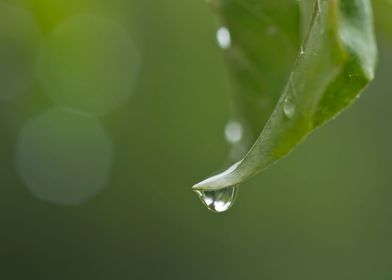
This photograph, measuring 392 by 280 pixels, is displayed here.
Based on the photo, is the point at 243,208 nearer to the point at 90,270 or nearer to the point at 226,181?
the point at 90,270

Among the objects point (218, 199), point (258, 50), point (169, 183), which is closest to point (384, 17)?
point (258, 50)

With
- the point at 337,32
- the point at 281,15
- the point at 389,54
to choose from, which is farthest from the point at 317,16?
the point at 389,54

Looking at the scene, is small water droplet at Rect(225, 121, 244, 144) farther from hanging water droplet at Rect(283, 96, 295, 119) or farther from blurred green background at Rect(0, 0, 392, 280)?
blurred green background at Rect(0, 0, 392, 280)

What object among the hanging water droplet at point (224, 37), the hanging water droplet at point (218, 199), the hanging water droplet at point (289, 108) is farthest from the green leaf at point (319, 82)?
the hanging water droplet at point (224, 37)

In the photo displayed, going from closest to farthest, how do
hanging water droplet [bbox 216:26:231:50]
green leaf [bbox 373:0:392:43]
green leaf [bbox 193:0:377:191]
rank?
green leaf [bbox 193:0:377:191]
green leaf [bbox 373:0:392:43]
hanging water droplet [bbox 216:26:231:50]

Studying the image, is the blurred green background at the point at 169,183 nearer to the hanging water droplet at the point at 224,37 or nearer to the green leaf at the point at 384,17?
the hanging water droplet at the point at 224,37

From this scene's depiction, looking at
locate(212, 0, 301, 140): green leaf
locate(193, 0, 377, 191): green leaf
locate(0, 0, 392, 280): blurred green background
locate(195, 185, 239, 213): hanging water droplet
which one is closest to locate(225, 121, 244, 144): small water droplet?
locate(212, 0, 301, 140): green leaf

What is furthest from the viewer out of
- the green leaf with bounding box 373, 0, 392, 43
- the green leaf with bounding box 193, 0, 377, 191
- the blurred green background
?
the blurred green background
